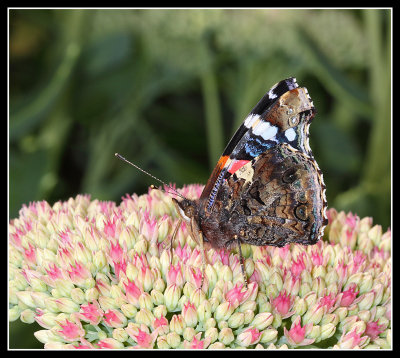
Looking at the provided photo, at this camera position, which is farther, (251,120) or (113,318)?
(251,120)

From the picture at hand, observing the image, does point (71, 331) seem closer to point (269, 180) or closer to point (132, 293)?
point (132, 293)

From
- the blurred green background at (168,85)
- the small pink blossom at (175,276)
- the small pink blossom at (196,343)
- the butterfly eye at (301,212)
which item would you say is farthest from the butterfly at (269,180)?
the blurred green background at (168,85)

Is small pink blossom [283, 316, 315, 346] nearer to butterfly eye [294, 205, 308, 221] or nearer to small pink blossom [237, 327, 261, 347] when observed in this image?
small pink blossom [237, 327, 261, 347]

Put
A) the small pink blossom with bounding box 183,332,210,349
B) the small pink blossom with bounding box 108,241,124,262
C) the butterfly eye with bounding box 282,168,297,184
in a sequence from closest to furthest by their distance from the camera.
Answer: the small pink blossom with bounding box 183,332,210,349
the small pink blossom with bounding box 108,241,124,262
the butterfly eye with bounding box 282,168,297,184

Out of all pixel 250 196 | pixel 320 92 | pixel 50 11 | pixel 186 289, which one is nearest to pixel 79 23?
pixel 50 11

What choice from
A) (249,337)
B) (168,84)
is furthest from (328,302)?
(168,84)

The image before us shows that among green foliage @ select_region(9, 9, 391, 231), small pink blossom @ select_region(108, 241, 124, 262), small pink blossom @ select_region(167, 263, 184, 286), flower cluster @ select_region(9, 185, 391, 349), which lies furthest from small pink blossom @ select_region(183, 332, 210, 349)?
green foliage @ select_region(9, 9, 391, 231)
